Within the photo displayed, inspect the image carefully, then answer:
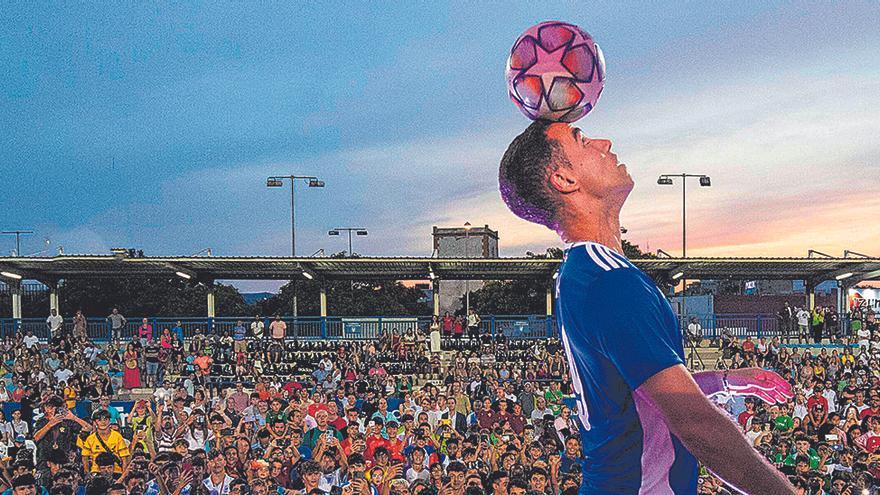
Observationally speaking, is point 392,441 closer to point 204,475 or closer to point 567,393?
point 204,475

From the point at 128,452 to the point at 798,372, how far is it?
16334mm

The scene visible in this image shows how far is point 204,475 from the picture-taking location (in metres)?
10.2

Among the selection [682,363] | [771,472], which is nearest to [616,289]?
[682,363]

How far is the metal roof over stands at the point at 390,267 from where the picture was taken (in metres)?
25.3

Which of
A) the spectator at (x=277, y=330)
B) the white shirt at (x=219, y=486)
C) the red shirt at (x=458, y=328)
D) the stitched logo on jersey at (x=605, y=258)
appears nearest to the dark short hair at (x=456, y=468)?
the white shirt at (x=219, y=486)

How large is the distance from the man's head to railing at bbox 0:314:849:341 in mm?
22222

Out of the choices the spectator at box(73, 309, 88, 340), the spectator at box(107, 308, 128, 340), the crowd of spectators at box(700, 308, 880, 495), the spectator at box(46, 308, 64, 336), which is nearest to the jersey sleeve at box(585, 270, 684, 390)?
the crowd of spectators at box(700, 308, 880, 495)

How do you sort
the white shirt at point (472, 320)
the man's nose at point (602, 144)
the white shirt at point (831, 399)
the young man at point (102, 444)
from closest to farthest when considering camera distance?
the man's nose at point (602, 144) → the young man at point (102, 444) → the white shirt at point (831, 399) → the white shirt at point (472, 320)

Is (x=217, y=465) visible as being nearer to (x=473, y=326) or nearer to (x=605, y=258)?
(x=605, y=258)

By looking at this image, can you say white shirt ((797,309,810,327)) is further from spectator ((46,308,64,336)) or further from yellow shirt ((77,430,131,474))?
spectator ((46,308,64,336))

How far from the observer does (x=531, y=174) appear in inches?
88.4

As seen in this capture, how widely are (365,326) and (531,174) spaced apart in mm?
24520

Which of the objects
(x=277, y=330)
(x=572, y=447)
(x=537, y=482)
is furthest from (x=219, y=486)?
(x=277, y=330)

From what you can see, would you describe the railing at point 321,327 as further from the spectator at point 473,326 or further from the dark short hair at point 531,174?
the dark short hair at point 531,174
